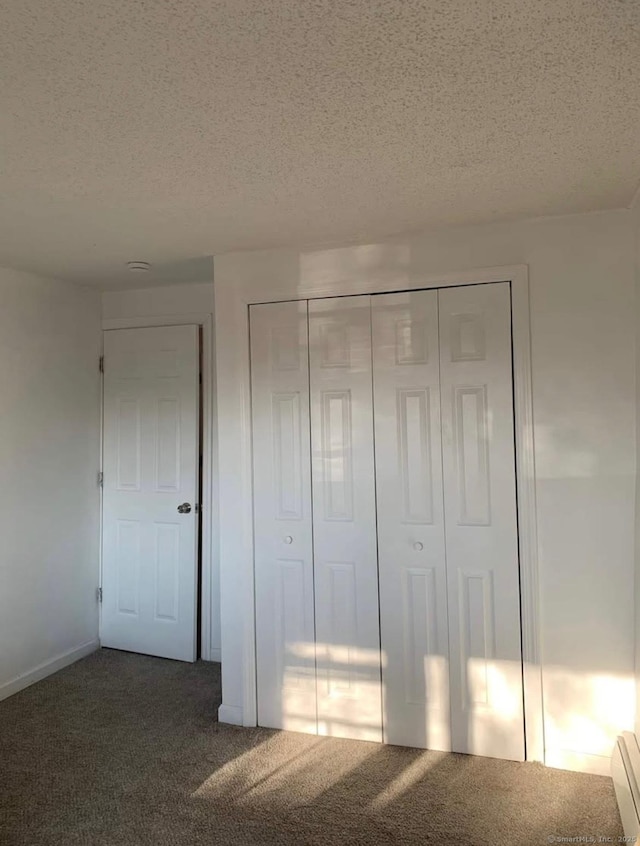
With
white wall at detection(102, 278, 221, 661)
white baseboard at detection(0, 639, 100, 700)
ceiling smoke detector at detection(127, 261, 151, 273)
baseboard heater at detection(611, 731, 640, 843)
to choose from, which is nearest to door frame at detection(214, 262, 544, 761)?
ceiling smoke detector at detection(127, 261, 151, 273)

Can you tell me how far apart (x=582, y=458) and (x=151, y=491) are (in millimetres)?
2577

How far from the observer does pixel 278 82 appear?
1.46 meters

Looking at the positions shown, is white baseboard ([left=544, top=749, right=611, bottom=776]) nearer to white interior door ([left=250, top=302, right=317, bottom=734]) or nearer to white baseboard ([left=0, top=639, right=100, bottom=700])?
white interior door ([left=250, top=302, right=317, bottom=734])

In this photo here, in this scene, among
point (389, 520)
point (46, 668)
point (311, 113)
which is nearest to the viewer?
point (311, 113)

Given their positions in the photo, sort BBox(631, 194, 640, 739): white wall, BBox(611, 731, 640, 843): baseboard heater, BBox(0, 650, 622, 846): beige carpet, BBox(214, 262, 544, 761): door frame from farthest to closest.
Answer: BBox(214, 262, 544, 761): door frame
BBox(631, 194, 640, 739): white wall
BBox(0, 650, 622, 846): beige carpet
BBox(611, 731, 640, 843): baseboard heater

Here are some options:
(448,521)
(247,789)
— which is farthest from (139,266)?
(247,789)

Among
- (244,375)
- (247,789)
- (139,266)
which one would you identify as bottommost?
(247,789)

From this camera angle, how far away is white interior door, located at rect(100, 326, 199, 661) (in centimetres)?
374

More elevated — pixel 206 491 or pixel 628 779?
pixel 206 491

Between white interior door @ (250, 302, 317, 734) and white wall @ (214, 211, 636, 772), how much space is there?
3.04 ft

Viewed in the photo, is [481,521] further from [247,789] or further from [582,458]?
[247,789]

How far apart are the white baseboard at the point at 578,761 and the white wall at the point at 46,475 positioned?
278cm

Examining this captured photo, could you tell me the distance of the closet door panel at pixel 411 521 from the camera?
8.79ft

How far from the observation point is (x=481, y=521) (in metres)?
2.62
